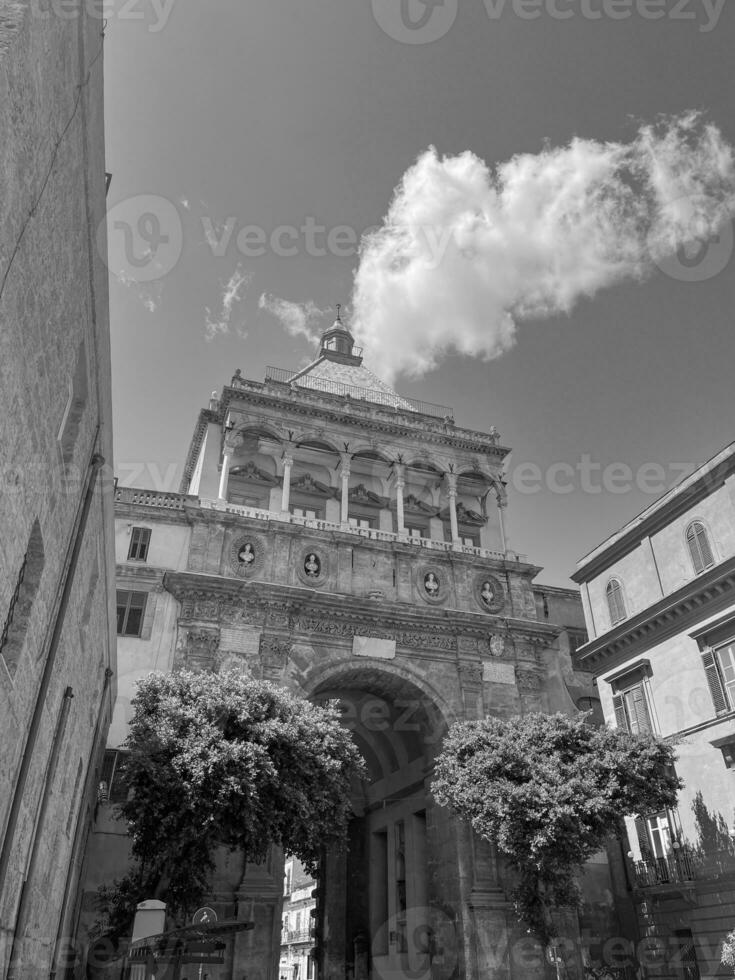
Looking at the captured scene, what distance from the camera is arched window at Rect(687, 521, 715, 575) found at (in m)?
22.7

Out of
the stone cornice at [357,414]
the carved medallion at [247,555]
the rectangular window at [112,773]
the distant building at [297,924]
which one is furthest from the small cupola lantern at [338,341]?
the distant building at [297,924]

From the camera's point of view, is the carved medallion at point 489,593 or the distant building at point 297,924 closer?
the carved medallion at point 489,593

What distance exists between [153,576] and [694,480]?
18170mm

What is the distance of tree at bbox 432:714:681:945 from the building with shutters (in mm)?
1364

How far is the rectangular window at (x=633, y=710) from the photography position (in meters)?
24.2

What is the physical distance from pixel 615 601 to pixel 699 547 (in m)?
4.69

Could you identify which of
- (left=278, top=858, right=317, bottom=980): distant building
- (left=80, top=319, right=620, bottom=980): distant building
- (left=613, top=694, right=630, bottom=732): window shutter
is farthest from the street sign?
(left=278, top=858, right=317, bottom=980): distant building

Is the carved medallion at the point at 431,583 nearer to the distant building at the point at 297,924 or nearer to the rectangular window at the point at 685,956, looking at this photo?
the rectangular window at the point at 685,956

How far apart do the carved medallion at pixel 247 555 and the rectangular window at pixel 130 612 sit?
11.2 feet

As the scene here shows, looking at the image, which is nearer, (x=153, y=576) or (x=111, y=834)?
(x=111, y=834)

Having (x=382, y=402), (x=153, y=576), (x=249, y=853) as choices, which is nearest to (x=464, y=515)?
(x=382, y=402)

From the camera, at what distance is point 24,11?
550cm

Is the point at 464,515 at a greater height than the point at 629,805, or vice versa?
the point at 464,515

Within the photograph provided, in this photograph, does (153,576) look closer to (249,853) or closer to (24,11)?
(249,853)
